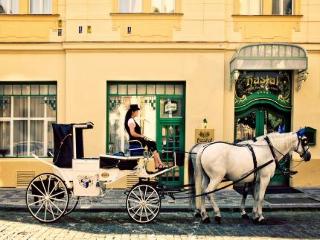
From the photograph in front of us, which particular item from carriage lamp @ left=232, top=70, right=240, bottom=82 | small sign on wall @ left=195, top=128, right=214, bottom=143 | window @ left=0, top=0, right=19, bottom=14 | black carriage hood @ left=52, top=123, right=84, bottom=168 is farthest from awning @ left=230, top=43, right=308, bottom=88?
window @ left=0, top=0, right=19, bottom=14

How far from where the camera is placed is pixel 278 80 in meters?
15.0

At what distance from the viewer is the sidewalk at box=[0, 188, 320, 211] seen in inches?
435

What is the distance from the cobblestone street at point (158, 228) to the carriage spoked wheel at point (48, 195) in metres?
0.20

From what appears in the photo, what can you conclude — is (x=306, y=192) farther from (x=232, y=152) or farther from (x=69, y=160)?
(x=69, y=160)

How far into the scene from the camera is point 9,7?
49.1 ft

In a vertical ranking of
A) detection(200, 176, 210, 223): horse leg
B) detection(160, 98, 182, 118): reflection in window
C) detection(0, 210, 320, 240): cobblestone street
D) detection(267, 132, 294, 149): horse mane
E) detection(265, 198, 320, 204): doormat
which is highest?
detection(160, 98, 182, 118): reflection in window

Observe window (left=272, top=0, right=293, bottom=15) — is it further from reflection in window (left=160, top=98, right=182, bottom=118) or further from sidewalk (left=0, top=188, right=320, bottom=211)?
sidewalk (left=0, top=188, right=320, bottom=211)

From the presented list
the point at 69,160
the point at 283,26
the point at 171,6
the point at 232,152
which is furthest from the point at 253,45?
the point at 69,160

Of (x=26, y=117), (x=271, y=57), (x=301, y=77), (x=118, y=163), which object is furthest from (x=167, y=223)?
(x=26, y=117)

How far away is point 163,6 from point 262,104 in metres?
4.16

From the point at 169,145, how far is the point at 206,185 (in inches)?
212

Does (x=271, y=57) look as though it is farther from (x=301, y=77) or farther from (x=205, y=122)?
(x=205, y=122)

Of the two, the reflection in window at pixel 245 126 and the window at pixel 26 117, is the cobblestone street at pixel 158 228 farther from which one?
the reflection in window at pixel 245 126

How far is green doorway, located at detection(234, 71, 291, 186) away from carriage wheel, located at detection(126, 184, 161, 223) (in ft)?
20.4
